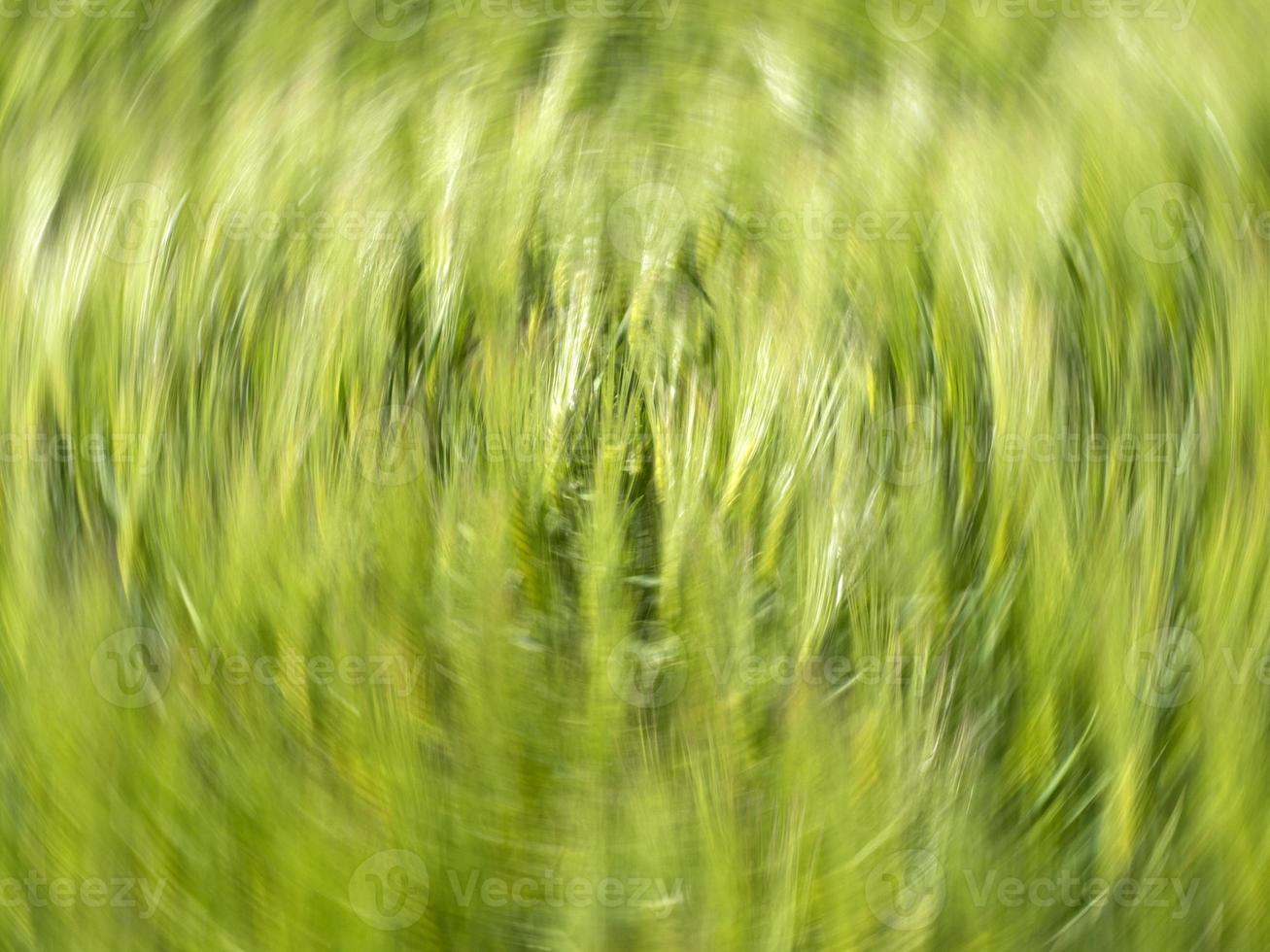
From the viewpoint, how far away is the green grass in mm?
525

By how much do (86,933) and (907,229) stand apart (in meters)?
0.55

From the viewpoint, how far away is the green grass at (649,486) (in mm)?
525

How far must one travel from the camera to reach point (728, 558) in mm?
540

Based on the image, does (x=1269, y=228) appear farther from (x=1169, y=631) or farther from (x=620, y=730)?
(x=620, y=730)

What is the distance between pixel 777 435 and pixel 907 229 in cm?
12

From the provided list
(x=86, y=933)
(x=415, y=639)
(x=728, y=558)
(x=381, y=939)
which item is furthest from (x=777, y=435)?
(x=86, y=933)

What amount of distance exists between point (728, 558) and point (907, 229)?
0.18m

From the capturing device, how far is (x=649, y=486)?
21.5 inches

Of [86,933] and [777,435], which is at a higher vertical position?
Answer: [777,435]

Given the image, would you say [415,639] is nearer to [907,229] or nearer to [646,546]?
[646,546]

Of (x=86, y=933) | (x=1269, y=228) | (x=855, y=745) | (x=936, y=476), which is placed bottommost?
(x=86, y=933)

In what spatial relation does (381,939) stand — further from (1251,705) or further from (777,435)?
(1251,705)

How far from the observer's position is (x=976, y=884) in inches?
21.0

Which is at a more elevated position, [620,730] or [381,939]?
[620,730]
